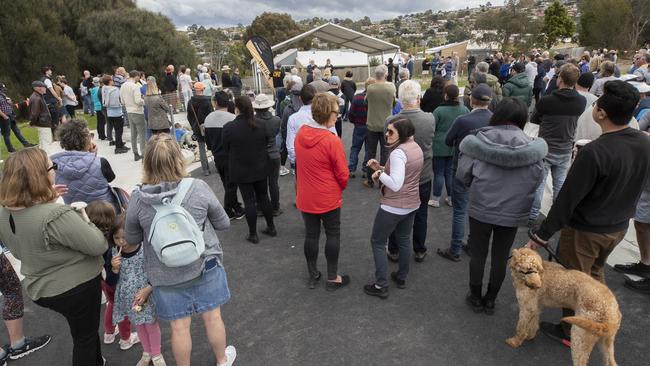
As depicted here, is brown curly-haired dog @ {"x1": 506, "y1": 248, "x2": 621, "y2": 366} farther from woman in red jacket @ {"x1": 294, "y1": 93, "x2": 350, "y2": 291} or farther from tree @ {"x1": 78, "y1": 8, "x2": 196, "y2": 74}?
tree @ {"x1": 78, "y1": 8, "x2": 196, "y2": 74}

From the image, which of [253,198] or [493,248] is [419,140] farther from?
[253,198]

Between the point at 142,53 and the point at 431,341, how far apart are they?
82.9 ft

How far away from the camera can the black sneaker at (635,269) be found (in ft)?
12.3

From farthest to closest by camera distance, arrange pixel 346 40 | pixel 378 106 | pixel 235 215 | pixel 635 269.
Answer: pixel 346 40 → pixel 378 106 → pixel 235 215 → pixel 635 269

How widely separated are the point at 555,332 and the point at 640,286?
1.24 m

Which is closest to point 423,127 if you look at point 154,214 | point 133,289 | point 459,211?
point 459,211

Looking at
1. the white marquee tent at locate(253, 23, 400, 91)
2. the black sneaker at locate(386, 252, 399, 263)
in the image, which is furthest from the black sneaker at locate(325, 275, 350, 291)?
the white marquee tent at locate(253, 23, 400, 91)

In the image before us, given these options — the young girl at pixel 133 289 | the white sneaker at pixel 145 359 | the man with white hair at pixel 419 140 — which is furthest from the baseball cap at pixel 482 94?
the white sneaker at pixel 145 359

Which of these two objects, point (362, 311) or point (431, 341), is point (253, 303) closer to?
point (362, 311)

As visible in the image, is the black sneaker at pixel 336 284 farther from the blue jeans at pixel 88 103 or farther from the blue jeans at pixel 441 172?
the blue jeans at pixel 88 103

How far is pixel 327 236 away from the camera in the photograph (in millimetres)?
3734

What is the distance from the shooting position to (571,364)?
280 cm

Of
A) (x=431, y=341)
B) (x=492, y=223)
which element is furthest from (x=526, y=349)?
(x=492, y=223)

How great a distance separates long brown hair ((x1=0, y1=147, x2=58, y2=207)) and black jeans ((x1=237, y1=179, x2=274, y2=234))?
246 centimetres
